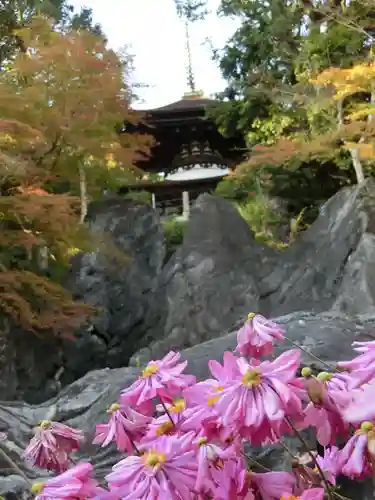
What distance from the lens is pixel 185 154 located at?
10.3 metres

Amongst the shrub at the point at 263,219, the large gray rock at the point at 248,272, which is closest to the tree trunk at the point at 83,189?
the large gray rock at the point at 248,272

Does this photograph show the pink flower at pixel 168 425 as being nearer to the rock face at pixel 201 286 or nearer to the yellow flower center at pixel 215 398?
the yellow flower center at pixel 215 398

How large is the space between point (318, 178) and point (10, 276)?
5.66 m

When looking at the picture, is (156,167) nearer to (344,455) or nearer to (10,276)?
(10,276)

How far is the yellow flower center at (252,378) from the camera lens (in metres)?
0.62

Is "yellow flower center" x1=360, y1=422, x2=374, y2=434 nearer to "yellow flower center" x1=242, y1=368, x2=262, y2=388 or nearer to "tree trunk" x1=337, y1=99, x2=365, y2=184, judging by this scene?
"yellow flower center" x1=242, y1=368, x2=262, y2=388

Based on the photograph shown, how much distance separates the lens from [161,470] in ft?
2.04

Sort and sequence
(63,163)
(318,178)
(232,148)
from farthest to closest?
(232,148)
(318,178)
(63,163)

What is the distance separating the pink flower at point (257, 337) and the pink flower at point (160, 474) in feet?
0.60

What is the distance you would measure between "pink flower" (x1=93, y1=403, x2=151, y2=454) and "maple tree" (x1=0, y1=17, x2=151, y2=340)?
10.8 feet

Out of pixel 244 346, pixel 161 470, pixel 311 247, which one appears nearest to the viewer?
pixel 161 470

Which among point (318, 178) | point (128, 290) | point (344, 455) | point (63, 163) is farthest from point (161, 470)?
point (318, 178)

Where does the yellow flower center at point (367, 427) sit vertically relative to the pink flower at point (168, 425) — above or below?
above

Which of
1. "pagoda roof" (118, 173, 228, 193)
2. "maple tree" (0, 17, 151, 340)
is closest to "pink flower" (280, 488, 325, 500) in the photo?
"maple tree" (0, 17, 151, 340)
